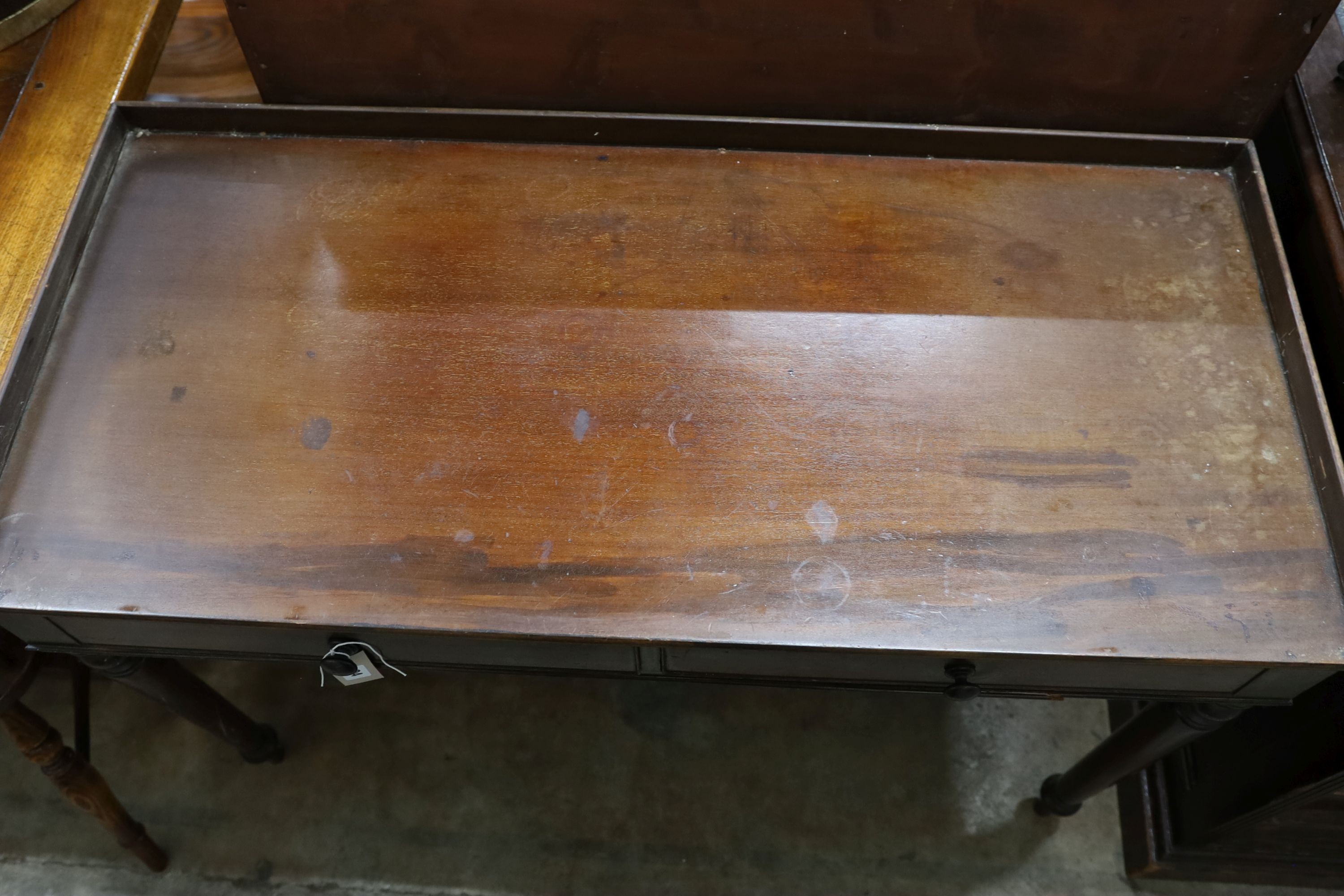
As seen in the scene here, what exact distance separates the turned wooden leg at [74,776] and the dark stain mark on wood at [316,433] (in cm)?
70

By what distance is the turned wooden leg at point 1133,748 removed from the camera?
124 cm

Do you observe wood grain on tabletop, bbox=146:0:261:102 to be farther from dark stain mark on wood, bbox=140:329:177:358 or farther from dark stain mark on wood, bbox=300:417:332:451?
dark stain mark on wood, bbox=300:417:332:451

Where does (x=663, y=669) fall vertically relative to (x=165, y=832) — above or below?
above

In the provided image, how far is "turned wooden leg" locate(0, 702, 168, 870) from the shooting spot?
1376 mm

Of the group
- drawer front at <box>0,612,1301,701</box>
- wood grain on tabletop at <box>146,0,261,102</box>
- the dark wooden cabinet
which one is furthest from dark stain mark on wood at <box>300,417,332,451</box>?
the dark wooden cabinet

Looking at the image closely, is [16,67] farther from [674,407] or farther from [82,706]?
[674,407]

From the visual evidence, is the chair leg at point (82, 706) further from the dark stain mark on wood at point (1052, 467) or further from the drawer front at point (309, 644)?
the dark stain mark on wood at point (1052, 467)

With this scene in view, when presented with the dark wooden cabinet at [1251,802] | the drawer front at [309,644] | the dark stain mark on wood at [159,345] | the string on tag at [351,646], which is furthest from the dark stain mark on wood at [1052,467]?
the dark stain mark on wood at [159,345]

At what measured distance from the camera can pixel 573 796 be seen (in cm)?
183

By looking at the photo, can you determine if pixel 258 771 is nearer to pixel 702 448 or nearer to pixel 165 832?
pixel 165 832

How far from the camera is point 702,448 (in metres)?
1.09

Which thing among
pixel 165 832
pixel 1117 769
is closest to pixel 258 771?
pixel 165 832

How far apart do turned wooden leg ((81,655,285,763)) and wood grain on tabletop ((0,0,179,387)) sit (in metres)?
0.45

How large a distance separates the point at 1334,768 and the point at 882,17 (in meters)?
1.24
